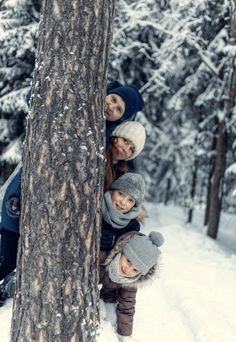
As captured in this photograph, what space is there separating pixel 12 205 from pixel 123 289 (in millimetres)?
1507

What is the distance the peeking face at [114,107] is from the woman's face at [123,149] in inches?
9.6

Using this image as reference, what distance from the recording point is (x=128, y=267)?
437 cm

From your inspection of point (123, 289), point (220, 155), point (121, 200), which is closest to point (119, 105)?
point (121, 200)

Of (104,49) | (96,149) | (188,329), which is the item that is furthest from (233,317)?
(104,49)

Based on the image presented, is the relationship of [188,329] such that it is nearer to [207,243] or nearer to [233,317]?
[233,317]

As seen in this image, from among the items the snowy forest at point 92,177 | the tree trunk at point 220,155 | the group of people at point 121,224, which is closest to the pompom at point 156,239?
the group of people at point 121,224

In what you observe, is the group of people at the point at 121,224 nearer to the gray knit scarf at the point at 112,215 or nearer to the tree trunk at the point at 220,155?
the gray knit scarf at the point at 112,215

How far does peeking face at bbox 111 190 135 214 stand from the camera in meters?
4.31

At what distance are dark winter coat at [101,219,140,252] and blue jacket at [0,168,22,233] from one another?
0.88 metres

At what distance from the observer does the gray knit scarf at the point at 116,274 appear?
4.38 meters

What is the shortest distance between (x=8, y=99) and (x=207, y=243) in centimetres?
677

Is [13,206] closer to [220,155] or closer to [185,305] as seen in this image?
[185,305]

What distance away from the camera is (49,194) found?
3211 millimetres

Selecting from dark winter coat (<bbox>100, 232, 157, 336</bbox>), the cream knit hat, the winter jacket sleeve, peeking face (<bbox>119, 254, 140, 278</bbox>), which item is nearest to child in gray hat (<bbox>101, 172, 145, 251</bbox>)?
dark winter coat (<bbox>100, 232, 157, 336</bbox>)
